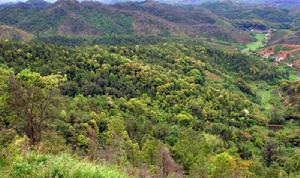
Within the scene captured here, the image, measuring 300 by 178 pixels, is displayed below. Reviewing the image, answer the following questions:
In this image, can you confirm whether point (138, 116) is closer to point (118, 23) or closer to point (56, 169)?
point (56, 169)

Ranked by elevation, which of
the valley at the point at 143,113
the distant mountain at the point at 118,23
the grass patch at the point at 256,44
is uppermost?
the valley at the point at 143,113

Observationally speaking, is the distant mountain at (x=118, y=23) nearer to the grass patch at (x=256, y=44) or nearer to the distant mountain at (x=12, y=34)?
the grass patch at (x=256, y=44)

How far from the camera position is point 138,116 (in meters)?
43.8

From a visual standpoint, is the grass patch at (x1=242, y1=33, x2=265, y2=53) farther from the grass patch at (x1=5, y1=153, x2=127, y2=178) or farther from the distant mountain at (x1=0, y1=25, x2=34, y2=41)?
the grass patch at (x1=5, y1=153, x2=127, y2=178)

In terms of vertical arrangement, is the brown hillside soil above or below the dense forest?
below

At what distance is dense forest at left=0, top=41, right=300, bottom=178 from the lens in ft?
66.2

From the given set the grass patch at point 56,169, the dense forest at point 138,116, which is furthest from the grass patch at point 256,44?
the grass patch at point 56,169

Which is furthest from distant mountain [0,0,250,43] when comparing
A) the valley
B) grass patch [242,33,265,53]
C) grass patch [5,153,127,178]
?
grass patch [5,153,127,178]

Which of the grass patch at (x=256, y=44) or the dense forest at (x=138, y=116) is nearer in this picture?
the dense forest at (x=138, y=116)

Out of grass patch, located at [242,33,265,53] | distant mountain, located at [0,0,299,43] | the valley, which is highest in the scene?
the valley

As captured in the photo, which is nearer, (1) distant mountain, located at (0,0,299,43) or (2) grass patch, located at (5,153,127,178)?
(2) grass patch, located at (5,153,127,178)

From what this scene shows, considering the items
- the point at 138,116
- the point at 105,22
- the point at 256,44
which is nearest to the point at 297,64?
the point at 256,44

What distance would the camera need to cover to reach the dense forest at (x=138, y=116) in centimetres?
2017

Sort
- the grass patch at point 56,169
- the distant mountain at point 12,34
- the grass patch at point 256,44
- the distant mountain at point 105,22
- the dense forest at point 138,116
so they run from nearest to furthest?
the grass patch at point 56,169 < the dense forest at point 138,116 < the distant mountain at point 12,34 < the grass patch at point 256,44 < the distant mountain at point 105,22
